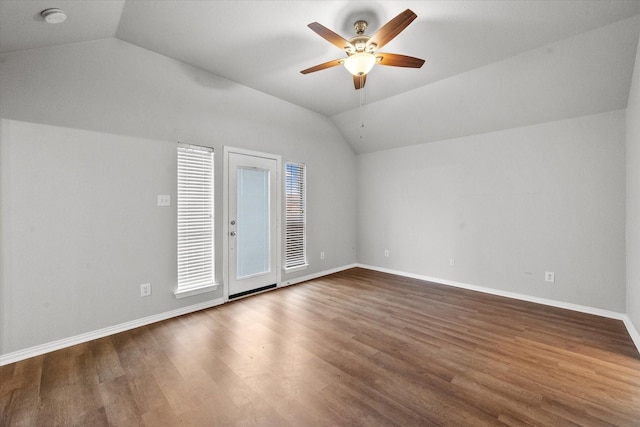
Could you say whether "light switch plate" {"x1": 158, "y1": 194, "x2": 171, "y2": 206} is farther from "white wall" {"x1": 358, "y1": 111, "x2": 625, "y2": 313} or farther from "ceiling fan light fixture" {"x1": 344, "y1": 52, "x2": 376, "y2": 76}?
"white wall" {"x1": 358, "y1": 111, "x2": 625, "y2": 313}

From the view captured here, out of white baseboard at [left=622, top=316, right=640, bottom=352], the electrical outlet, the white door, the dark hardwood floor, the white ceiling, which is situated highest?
the white ceiling

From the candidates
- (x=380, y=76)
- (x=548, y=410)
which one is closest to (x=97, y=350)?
(x=548, y=410)

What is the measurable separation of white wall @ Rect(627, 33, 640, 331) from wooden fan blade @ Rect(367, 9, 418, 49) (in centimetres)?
233

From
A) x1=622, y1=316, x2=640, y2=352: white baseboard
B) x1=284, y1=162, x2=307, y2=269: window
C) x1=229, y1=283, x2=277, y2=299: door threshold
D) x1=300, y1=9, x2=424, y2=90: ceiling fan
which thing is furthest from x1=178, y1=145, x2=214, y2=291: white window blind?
x1=622, y1=316, x2=640, y2=352: white baseboard

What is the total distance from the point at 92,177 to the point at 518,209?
5211mm

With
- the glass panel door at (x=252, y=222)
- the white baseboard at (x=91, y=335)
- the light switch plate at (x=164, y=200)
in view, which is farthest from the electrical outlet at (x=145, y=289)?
the glass panel door at (x=252, y=222)

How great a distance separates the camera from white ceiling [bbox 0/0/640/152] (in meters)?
2.15

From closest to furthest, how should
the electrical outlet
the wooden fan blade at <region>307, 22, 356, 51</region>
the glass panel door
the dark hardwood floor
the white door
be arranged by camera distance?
the dark hardwood floor, the wooden fan blade at <region>307, 22, 356, 51</region>, the electrical outlet, the white door, the glass panel door

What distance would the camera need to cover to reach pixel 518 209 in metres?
3.73

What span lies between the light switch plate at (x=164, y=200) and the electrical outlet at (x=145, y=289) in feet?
3.00

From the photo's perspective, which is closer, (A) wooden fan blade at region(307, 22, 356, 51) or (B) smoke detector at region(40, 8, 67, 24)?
(B) smoke detector at region(40, 8, 67, 24)

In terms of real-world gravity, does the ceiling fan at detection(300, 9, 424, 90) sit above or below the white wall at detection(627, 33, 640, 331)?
above

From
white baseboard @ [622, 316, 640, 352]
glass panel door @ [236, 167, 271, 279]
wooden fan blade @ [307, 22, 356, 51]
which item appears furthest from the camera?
glass panel door @ [236, 167, 271, 279]

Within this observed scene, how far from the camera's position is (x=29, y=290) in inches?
89.4
